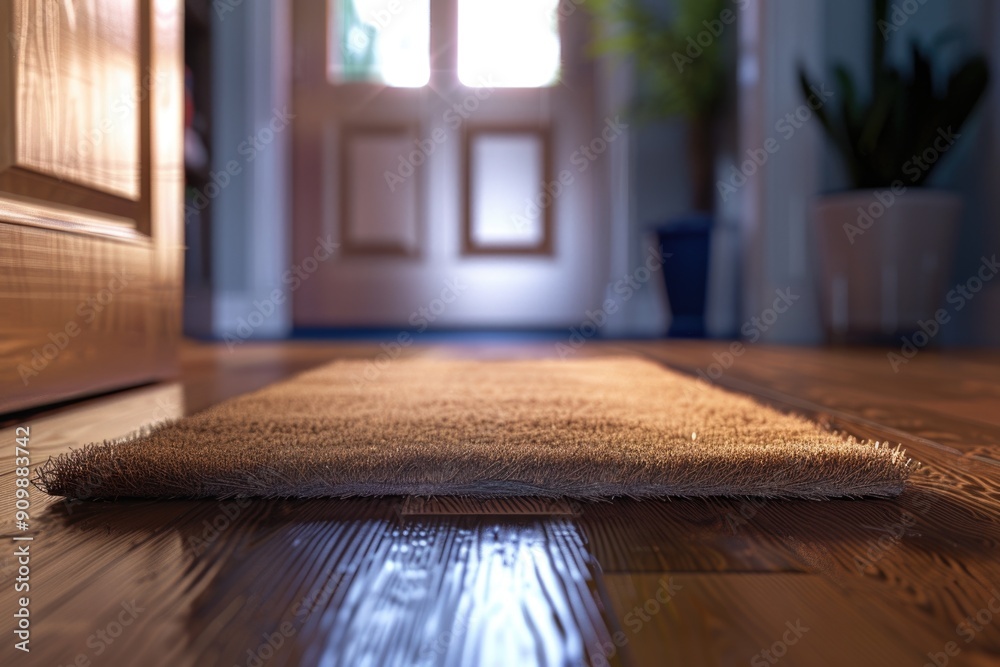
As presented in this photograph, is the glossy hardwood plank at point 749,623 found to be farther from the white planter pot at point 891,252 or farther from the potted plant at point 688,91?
the potted plant at point 688,91

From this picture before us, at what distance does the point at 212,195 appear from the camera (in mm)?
2873

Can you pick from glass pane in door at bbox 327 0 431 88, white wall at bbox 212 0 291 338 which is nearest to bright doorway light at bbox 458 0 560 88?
glass pane in door at bbox 327 0 431 88

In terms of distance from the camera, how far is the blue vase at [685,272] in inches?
101

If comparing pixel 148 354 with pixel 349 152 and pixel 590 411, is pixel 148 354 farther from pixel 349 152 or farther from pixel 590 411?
pixel 349 152

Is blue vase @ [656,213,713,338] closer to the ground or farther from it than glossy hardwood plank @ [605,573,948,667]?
farther from it

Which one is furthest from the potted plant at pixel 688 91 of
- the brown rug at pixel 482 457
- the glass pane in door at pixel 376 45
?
the brown rug at pixel 482 457

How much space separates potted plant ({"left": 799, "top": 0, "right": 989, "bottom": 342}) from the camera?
2006 millimetres

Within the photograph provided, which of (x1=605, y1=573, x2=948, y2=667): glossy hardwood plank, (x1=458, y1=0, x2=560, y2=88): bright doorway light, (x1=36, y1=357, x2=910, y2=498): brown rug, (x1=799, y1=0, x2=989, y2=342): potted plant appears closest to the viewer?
(x1=605, y1=573, x2=948, y2=667): glossy hardwood plank

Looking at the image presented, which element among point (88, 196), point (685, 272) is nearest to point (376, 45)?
point (685, 272)

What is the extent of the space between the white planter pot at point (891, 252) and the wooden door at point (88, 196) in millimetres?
1708

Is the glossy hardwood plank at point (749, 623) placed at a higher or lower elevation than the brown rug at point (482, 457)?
lower

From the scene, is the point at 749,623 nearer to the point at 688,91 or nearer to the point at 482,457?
→ the point at 482,457

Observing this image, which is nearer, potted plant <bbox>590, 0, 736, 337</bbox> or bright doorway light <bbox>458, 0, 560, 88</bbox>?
potted plant <bbox>590, 0, 736, 337</bbox>

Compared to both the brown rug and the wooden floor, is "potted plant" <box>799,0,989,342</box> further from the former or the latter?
the wooden floor
